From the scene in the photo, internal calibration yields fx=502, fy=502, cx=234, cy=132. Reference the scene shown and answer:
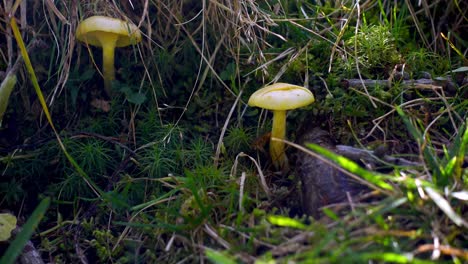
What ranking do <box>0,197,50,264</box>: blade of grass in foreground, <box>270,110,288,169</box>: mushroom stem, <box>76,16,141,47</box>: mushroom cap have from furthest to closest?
<box>76,16,141,47</box>: mushroom cap
<box>270,110,288,169</box>: mushroom stem
<box>0,197,50,264</box>: blade of grass in foreground

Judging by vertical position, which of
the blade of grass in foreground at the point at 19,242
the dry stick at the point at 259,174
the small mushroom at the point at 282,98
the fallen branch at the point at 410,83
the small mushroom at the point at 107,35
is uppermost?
the small mushroom at the point at 107,35

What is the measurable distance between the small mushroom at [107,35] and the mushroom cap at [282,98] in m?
0.67

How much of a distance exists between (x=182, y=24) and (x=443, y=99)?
3.68 feet

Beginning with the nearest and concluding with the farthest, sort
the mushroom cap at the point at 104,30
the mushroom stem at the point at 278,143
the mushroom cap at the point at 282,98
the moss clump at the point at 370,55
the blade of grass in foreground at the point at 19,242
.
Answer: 1. the blade of grass in foreground at the point at 19,242
2. the mushroom cap at the point at 282,98
3. the mushroom stem at the point at 278,143
4. the mushroom cap at the point at 104,30
5. the moss clump at the point at 370,55

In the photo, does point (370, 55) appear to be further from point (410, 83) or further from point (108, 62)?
point (108, 62)

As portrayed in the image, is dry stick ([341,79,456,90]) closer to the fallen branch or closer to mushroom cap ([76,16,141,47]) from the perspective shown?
the fallen branch

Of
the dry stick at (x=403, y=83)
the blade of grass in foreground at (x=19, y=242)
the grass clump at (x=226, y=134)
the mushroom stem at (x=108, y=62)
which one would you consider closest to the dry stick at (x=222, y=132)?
the grass clump at (x=226, y=134)

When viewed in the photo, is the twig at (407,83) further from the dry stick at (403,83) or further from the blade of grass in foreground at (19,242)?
the blade of grass in foreground at (19,242)

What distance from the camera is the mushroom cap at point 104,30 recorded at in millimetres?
2016

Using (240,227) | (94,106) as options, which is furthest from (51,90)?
(240,227)

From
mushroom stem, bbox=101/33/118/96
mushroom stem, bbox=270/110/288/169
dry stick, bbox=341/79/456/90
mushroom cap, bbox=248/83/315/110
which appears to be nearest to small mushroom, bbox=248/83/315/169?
mushroom cap, bbox=248/83/315/110

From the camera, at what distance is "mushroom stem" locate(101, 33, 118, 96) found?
220 centimetres

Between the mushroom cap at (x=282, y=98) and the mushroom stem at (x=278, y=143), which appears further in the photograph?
the mushroom stem at (x=278, y=143)

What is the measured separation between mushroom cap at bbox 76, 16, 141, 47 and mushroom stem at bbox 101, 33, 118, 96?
0.03m
